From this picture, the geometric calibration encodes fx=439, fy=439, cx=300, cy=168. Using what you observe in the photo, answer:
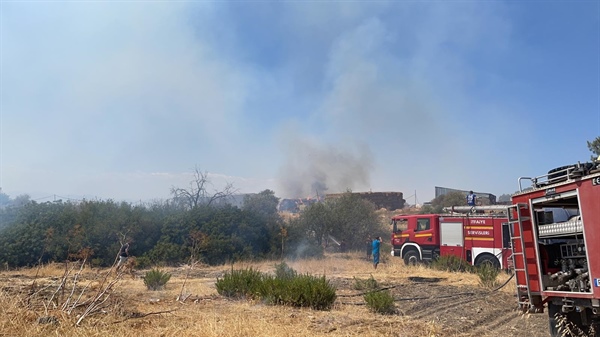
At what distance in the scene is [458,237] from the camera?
1898 centimetres

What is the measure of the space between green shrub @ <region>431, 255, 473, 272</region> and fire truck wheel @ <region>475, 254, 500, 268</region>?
631 millimetres

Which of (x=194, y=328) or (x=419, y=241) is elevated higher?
(x=419, y=241)

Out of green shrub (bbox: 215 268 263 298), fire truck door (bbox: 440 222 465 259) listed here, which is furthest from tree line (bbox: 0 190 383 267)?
green shrub (bbox: 215 268 263 298)

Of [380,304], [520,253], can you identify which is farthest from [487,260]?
[520,253]

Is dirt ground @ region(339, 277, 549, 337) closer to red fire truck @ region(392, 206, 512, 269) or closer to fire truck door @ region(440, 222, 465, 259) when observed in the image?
red fire truck @ region(392, 206, 512, 269)

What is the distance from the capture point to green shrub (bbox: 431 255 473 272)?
17500 millimetres

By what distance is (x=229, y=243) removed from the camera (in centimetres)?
2736

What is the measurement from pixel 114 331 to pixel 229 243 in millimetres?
21738

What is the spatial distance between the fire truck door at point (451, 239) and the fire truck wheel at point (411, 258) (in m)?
1.47

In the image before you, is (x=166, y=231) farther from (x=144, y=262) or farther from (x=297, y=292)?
→ (x=297, y=292)

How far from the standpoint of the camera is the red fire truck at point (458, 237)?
1738 cm

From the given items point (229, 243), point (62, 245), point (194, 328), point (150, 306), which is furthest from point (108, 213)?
point (194, 328)

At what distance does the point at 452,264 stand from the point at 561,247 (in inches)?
470

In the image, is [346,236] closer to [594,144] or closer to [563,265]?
[594,144]
